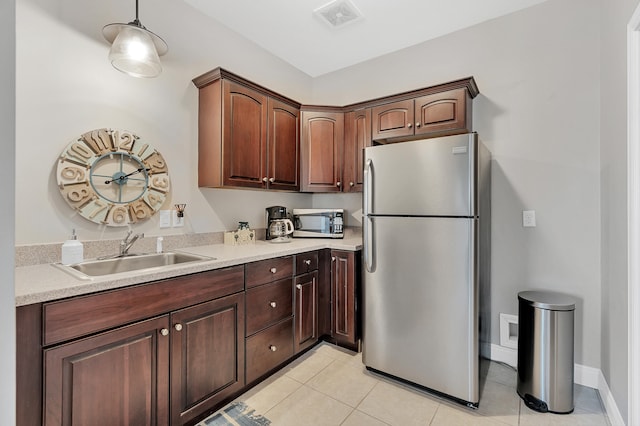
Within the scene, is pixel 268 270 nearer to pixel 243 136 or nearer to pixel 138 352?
pixel 138 352

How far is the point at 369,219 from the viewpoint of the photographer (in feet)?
7.09

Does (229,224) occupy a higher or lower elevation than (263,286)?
higher

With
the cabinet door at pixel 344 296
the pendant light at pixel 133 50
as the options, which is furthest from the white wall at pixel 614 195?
the pendant light at pixel 133 50

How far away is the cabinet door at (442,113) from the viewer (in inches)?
91.5

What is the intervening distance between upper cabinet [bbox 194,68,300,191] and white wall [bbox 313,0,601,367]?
1.71 meters

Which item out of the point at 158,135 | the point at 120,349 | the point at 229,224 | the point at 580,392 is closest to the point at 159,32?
the point at 158,135

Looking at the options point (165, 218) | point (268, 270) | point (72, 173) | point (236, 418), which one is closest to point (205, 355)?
point (236, 418)

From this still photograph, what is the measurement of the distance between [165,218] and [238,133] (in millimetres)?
826

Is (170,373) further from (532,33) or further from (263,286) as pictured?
(532,33)

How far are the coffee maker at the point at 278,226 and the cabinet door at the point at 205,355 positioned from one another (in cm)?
96

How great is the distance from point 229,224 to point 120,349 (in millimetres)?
1368

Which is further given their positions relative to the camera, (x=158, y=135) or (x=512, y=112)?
(x=512, y=112)

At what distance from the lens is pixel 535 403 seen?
182 cm

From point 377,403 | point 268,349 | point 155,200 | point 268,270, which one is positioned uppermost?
point 155,200
